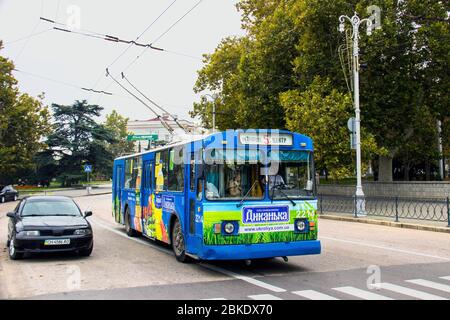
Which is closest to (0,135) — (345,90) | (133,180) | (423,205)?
(345,90)

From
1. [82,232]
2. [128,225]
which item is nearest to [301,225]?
[82,232]

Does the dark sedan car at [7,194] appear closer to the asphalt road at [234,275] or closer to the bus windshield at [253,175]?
the asphalt road at [234,275]

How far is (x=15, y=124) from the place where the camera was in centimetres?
5156

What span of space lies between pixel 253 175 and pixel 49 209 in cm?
534

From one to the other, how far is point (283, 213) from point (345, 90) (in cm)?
1972

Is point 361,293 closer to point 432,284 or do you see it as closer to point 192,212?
point 432,284

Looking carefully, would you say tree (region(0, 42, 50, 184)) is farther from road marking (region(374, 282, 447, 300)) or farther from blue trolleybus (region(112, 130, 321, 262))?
road marking (region(374, 282, 447, 300))

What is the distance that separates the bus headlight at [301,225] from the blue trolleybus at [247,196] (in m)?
0.02

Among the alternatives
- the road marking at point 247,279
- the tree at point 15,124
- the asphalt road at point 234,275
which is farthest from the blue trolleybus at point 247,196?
the tree at point 15,124

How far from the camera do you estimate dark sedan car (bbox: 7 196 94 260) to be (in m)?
9.99

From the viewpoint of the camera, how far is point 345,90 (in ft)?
89.2

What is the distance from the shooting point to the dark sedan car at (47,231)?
999 cm

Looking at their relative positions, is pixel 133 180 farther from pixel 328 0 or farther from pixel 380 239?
pixel 328 0
